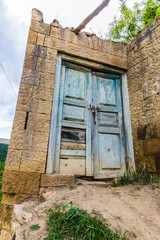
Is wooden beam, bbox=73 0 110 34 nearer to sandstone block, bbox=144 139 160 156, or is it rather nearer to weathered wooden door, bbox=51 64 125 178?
weathered wooden door, bbox=51 64 125 178

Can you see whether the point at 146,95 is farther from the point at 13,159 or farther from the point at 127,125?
the point at 13,159

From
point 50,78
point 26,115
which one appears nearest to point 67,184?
point 26,115

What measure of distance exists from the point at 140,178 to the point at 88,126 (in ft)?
4.53

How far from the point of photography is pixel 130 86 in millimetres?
3496

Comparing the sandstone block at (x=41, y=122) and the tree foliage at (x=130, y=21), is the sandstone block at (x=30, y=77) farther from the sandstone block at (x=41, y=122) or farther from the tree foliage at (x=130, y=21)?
the tree foliage at (x=130, y=21)

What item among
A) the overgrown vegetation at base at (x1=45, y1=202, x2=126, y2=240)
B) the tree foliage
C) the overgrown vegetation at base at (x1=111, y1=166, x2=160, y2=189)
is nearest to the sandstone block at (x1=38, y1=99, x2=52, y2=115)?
the overgrown vegetation at base at (x1=45, y1=202, x2=126, y2=240)

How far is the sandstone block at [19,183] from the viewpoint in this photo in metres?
2.15

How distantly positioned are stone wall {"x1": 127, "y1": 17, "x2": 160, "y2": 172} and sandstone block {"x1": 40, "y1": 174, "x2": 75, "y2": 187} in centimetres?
149

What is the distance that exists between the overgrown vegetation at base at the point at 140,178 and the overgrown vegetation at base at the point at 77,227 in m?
1.36

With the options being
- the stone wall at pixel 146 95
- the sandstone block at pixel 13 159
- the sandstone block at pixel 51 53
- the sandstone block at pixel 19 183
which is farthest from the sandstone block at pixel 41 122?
the stone wall at pixel 146 95

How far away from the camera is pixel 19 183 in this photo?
2.19 metres

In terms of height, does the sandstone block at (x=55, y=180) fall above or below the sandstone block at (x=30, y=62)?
below

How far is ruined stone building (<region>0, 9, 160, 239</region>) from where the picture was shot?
2.36 m

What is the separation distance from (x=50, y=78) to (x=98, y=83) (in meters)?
1.17
